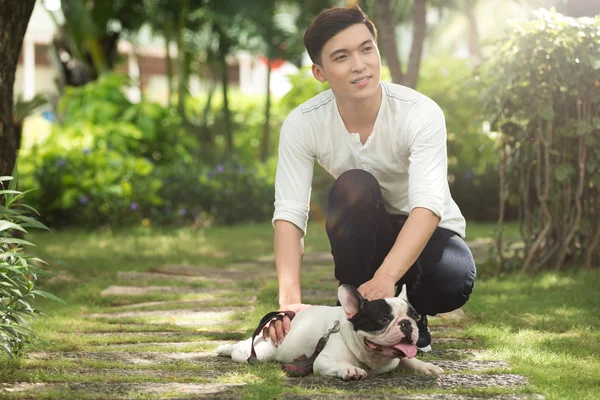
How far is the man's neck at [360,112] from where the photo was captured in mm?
3674

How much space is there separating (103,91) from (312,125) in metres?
7.60

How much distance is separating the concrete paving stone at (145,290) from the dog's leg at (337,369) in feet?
7.85

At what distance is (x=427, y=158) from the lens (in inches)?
137

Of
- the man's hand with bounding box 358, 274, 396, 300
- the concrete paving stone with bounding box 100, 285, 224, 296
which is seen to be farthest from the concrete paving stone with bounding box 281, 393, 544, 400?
the concrete paving stone with bounding box 100, 285, 224, 296

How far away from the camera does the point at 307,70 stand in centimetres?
1173

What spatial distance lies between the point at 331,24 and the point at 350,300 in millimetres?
1169

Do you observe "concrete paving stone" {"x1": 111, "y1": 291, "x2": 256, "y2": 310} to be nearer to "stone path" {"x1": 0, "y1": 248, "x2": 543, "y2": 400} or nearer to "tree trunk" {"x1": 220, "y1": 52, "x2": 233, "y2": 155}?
"stone path" {"x1": 0, "y1": 248, "x2": 543, "y2": 400}

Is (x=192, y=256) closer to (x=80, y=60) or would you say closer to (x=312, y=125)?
(x=312, y=125)

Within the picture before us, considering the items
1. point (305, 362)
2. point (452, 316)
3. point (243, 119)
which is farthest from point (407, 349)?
point (243, 119)

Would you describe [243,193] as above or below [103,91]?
below

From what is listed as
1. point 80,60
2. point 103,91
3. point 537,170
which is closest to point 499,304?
point 537,170

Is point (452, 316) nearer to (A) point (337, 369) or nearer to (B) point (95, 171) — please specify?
(A) point (337, 369)

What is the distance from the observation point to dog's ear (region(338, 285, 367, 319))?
3.17 m

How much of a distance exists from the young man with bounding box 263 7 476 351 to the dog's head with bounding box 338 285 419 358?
13.3 inches
